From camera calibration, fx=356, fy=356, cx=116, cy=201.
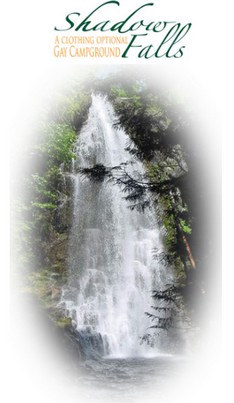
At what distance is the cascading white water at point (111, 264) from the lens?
38.0 feet

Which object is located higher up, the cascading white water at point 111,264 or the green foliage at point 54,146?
the green foliage at point 54,146

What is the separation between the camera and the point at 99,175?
5.29 meters

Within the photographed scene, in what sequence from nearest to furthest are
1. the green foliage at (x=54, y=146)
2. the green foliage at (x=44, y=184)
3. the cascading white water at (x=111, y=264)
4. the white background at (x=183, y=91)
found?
the white background at (x=183, y=91) < the green foliage at (x=44, y=184) < the green foliage at (x=54, y=146) < the cascading white water at (x=111, y=264)

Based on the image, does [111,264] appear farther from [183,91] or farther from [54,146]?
[183,91]

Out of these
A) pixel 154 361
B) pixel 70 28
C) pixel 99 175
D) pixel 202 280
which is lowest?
pixel 154 361

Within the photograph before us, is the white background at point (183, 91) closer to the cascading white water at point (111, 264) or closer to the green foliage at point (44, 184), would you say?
the green foliage at point (44, 184)

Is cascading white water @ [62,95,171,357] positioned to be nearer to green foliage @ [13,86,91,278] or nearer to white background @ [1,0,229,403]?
green foliage @ [13,86,91,278]

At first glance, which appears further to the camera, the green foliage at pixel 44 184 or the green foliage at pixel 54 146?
the green foliage at pixel 54 146

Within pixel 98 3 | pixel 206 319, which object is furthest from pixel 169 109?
pixel 206 319

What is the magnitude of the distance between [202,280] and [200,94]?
2.67m

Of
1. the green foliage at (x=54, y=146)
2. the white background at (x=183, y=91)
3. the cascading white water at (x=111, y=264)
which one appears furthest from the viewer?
the cascading white water at (x=111, y=264)

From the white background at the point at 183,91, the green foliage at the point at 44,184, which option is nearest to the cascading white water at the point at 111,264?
the green foliage at the point at 44,184

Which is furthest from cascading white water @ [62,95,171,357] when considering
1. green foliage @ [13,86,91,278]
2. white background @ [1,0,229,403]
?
white background @ [1,0,229,403]

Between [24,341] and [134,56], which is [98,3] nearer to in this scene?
[134,56]
